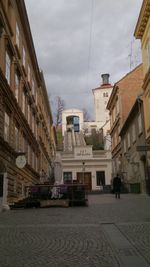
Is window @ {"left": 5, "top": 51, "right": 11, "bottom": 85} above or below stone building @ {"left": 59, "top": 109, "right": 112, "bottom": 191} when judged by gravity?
above

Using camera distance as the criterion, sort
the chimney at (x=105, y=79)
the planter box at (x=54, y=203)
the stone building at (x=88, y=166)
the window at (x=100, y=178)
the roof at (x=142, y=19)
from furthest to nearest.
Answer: the chimney at (x=105, y=79), the stone building at (x=88, y=166), the window at (x=100, y=178), the roof at (x=142, y=19), the planter box at (x=54, y=203)

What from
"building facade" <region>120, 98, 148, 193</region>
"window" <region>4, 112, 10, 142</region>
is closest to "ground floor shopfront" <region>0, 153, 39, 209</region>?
"window" <region>4, 112, 10, 142</region>

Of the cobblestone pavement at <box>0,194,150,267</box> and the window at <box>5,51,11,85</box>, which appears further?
the window at <box>5,51,11,85</box>

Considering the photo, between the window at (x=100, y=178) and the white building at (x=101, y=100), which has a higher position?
the white building at (x=101, y=100)

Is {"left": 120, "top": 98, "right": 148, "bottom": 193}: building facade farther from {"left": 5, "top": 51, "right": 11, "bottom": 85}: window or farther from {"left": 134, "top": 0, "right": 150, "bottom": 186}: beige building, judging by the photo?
{"left": 5, "top": 51, "right": 11, "bottom": 85}: window

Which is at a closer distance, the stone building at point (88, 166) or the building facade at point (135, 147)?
the building facade at point (135, 147)

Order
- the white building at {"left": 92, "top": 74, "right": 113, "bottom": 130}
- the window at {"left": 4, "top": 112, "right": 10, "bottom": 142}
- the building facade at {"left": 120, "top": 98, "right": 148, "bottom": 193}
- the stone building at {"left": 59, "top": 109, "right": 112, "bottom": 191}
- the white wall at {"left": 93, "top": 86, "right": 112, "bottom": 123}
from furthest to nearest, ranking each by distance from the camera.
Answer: the white wall at {"left": 93, "top": 86, "right": 112, "bottom": 123}, the white building at {"left": 92, "top": 74, "right": 113, "bottom": 130}, the stone building at {"left": 59, "top": 109, "right": 112, "bottom": 191}, the building facade at {"left": 120, "top": 98, "right": 148, "bottom": 193}, the window at {"left": 4, "top": 112, "right": 10, "bottom": 142}

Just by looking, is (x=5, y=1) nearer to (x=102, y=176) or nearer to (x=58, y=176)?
(x=58, y=176)

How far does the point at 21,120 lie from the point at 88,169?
28156 mm

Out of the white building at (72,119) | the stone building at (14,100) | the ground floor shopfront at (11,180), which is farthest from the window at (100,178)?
the white building at (72,119)

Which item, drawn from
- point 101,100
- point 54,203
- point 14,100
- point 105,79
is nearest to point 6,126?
point 14,100

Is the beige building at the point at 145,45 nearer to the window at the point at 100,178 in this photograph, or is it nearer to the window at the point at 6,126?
the window at the point at 6,126

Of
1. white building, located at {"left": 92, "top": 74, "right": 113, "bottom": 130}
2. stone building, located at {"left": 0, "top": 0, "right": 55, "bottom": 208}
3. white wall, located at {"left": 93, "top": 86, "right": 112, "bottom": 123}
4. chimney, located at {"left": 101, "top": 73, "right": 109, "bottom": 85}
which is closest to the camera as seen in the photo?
stone building, located at {"left": 0, "top": 0, "right": 55, "bottom": 208}

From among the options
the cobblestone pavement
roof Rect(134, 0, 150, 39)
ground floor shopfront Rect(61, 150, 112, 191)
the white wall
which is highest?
the white wall
